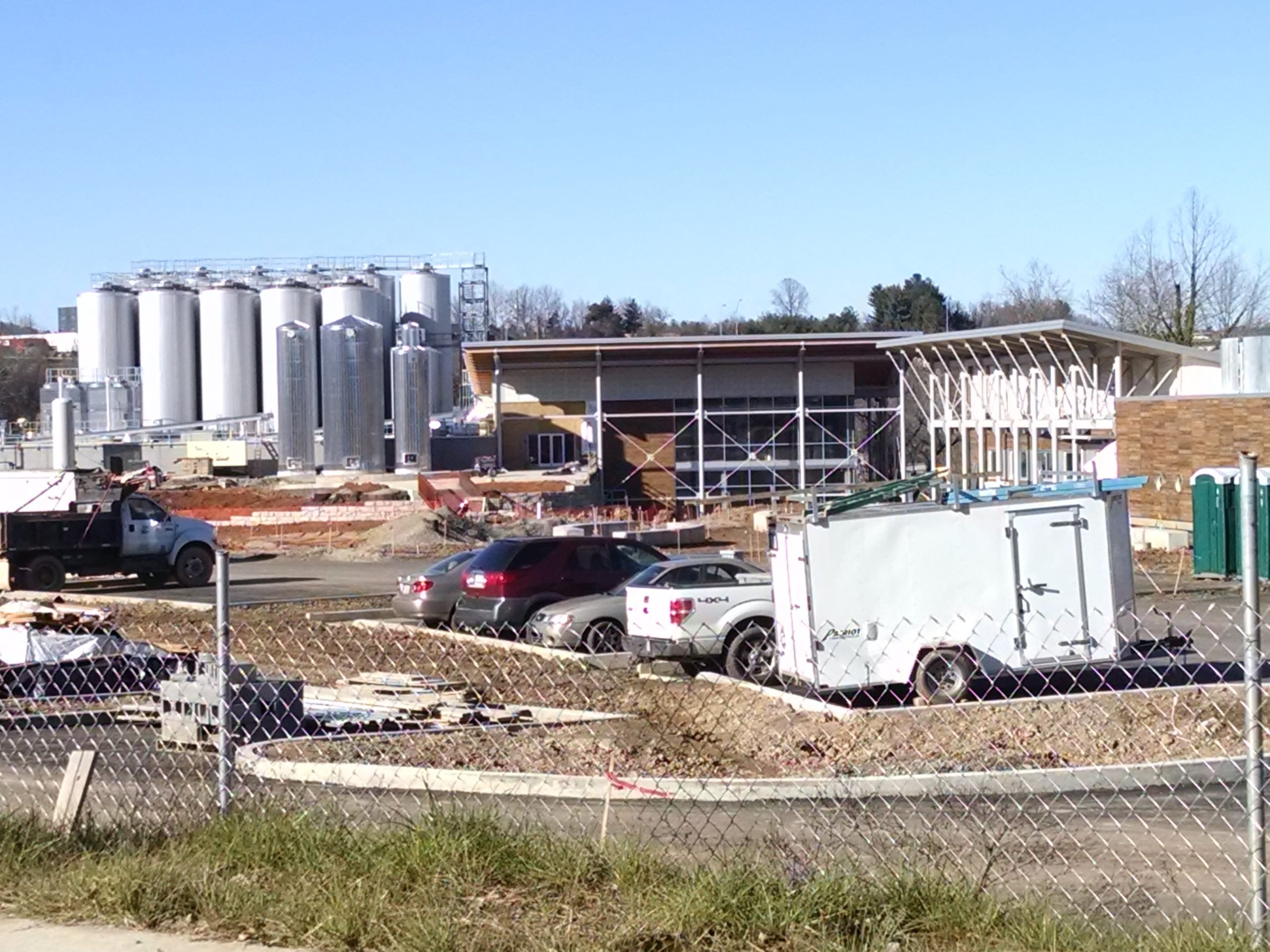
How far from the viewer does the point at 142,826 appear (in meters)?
6.82

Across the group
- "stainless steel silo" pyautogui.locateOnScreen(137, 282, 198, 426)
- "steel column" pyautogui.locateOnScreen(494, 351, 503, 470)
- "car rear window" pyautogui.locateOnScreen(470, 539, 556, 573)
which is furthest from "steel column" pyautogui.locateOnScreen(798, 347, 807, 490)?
"car rear window" pyautogui.locateOnScreen(470, 539, 556, 573)

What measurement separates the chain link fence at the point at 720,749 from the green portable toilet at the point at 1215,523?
12166mm

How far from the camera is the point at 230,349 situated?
83.2 metres

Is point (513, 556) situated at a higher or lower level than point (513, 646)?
higher

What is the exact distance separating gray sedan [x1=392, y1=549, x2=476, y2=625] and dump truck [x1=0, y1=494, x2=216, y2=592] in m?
10.7

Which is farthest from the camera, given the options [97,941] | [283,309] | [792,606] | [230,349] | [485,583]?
[230,349]

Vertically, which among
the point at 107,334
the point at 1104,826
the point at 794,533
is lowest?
the point at 1104,826

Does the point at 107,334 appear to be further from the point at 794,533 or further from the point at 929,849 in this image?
the point at 929,849

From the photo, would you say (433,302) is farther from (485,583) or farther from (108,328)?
(485,583)

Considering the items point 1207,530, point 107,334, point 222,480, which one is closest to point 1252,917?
point 1207,530

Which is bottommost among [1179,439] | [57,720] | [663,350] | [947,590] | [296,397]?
[57,720]

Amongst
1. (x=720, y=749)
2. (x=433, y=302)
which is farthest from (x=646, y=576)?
(x=433, y=302)

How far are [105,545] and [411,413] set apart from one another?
2993 centimetres

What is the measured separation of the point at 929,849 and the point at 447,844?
193cm
